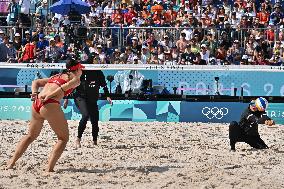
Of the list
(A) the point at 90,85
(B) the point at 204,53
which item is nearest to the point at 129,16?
(B) the point at 204,53

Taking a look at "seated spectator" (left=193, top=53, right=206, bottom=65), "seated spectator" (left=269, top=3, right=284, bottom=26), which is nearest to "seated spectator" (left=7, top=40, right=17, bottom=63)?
"seated spectator" (left=193, top=53, right=206, bottom=65)

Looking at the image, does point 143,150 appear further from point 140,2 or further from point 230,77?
point 140,2

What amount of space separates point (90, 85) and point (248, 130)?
2.78m

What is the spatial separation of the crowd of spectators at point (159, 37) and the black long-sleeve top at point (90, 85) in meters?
5.43

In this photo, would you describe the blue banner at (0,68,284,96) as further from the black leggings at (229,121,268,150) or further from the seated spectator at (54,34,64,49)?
the black leggings at (229,121,268,150)

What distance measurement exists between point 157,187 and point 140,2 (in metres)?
13.7

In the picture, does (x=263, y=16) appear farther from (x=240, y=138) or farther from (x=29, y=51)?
(x=240, y=138)

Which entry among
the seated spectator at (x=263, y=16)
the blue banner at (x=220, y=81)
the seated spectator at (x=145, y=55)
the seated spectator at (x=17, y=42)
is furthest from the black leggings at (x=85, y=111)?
the seated spectator at (x=263, y=16)

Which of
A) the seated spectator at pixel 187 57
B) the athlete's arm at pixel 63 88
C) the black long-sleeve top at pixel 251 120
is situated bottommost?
the black long-sleeve top at pixel 251 120

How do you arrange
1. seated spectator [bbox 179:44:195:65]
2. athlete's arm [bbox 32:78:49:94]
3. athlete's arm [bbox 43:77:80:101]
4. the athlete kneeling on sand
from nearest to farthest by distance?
athlete's arm [bbox 43:77:80:101] < athlete's arm [bbox 32:78:49:94] < the athlete kneeling on sand < seated spectator [bbox 179:44:195:65]

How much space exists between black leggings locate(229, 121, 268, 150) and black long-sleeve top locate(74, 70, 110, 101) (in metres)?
2.37

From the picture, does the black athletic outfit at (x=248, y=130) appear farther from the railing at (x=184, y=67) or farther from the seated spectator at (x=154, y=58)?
the seated spectator at (x=154, y=58)

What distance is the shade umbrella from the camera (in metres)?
20.4

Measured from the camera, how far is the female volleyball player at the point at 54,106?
10305 mm
